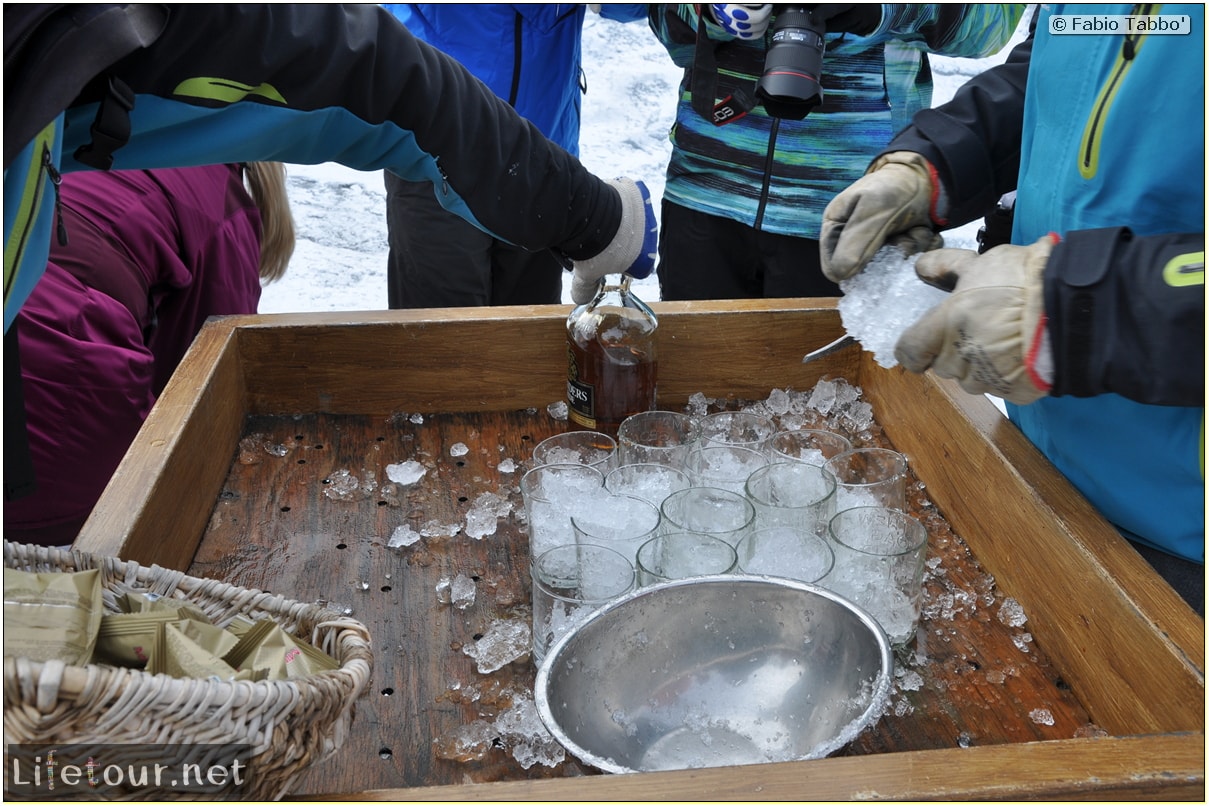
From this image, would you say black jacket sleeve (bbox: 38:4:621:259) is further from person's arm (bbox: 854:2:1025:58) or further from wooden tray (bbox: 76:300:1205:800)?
person's arm (bbox: 854:2:1025:58)

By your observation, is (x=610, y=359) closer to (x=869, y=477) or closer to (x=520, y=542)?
(x=520, y=542)

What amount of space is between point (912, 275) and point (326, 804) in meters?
0.96

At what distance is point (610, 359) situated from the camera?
1.62 m

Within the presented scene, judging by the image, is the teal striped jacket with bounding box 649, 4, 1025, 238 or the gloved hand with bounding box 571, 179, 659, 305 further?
the teal striped jacket with bounding box 649, 4, 1025, 238

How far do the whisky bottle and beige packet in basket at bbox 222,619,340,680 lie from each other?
2.70 feet

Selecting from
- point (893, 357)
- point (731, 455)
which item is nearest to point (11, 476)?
point (731, 455)

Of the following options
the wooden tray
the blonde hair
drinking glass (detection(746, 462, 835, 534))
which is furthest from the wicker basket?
the blonde hair

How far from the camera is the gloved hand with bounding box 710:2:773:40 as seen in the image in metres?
1.93

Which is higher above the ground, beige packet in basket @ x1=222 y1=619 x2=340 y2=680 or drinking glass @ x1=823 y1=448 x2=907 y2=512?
beige packet in basket @ x1=222 y1=619 x2=340 y2=680

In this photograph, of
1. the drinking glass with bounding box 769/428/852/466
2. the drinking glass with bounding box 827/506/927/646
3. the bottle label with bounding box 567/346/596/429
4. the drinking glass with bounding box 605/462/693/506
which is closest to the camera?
the drinking glass with bounding box 827/506/927/646

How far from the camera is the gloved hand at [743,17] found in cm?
193

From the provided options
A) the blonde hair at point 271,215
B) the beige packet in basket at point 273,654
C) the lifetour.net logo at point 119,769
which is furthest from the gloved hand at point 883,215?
the blonde hair at point 271,215

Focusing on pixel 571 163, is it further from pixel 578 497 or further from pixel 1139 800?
pixel 1139 800

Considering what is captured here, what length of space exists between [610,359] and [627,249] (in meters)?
0.24
